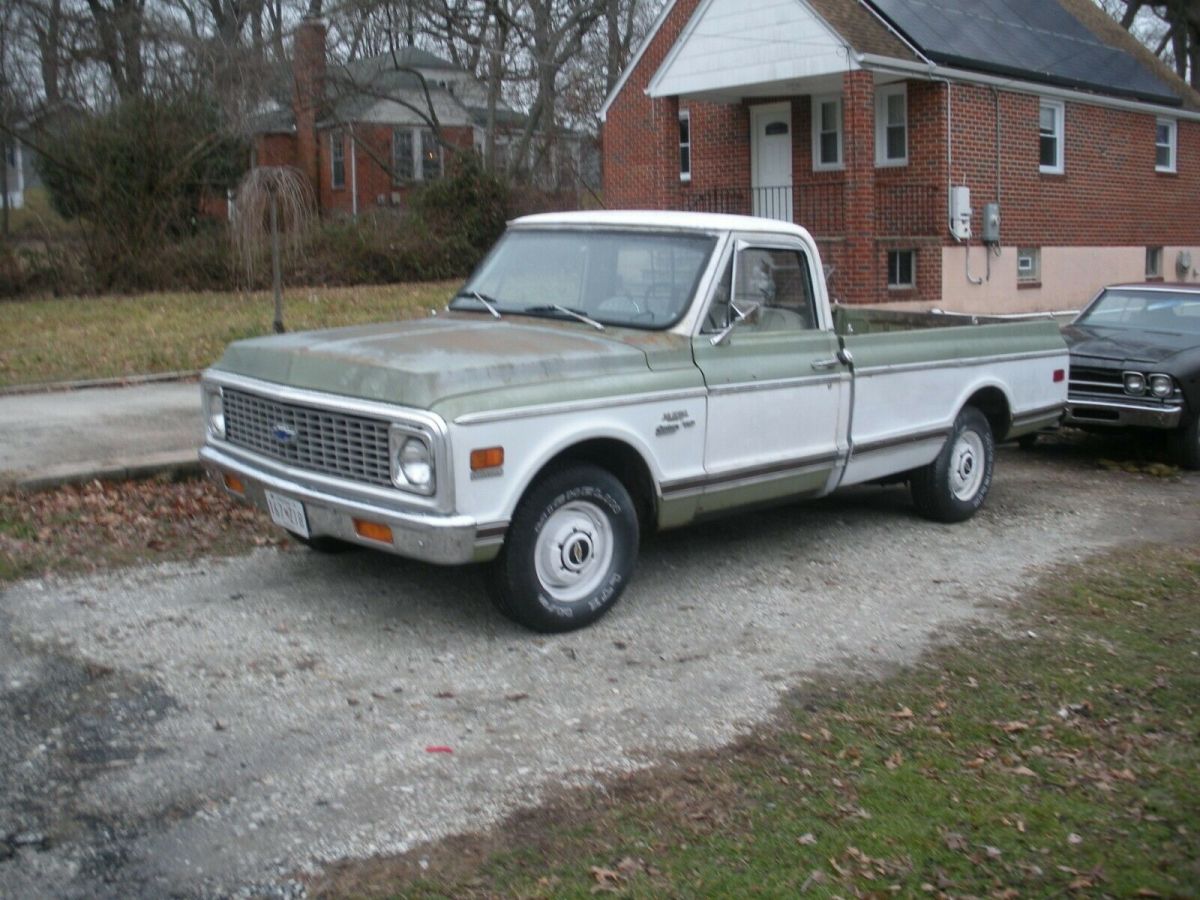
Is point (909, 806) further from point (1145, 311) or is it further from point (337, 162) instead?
point (337, 162)

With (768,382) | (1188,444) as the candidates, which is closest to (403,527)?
(768,382)

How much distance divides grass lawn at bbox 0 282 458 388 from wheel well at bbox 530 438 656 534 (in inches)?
318

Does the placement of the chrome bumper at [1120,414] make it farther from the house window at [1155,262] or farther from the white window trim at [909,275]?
the house window at [1155,262]

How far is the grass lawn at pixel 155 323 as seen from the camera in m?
13.8

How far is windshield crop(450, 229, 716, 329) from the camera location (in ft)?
22.6

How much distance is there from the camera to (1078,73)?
23859mm

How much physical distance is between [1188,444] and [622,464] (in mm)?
6259

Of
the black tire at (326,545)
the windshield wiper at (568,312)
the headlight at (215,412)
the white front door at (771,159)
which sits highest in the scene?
the white front door at (771,159)

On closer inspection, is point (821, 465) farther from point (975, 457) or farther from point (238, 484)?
point (238, 484)

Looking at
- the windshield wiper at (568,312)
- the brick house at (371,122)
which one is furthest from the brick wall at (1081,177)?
the windshield wiper at (568,312)

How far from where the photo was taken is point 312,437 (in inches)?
237

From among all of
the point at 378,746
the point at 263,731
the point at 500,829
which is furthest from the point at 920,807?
the point at 263,731

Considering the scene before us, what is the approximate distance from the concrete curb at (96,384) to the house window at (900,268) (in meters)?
12.0

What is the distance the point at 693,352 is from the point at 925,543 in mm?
2366
